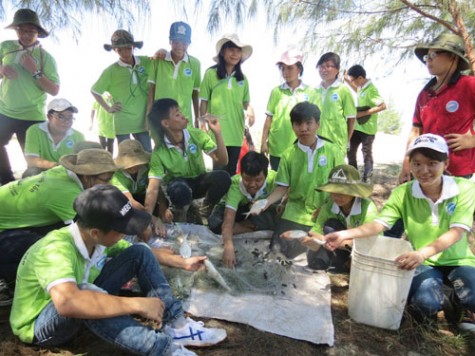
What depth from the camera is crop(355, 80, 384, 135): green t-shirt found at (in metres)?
4.75

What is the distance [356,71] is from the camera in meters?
4.62

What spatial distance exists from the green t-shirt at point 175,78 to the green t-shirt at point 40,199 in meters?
1.60

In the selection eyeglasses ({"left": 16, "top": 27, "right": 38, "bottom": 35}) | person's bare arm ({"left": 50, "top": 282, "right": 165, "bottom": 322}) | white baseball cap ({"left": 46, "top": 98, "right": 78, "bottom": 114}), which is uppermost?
eyeglasses ({"left": 16, "top": 27, "right": 38, "bottom": 35})

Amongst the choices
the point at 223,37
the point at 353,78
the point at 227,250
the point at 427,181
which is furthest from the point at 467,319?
the point at 353,78

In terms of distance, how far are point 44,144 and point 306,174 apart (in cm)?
206

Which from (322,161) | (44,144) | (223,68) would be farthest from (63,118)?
(322,161)

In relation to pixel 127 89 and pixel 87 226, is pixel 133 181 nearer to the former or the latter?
pixel 127 89

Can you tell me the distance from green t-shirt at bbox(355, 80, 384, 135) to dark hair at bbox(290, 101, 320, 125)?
7.14 ft

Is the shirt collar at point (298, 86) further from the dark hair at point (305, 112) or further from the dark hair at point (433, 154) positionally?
the dark hair at point (433, 154)

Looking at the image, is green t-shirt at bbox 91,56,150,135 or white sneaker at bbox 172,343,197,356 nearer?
white sneaker at bbox 172,343,197,356

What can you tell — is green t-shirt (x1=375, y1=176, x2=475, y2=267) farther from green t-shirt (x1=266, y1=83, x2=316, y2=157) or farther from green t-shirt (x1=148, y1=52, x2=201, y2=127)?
green t-shirt (x1=148, y1=52, x2=201, y2=127)

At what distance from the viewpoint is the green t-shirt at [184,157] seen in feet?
10.6

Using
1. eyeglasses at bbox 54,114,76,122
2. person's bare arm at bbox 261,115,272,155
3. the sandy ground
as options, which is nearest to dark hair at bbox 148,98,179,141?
eyeglasses at bbox 54,114,76,122

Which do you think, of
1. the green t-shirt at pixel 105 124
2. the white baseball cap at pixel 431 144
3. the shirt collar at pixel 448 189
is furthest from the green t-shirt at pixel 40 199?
the green t-shirt at pixel 105 124
